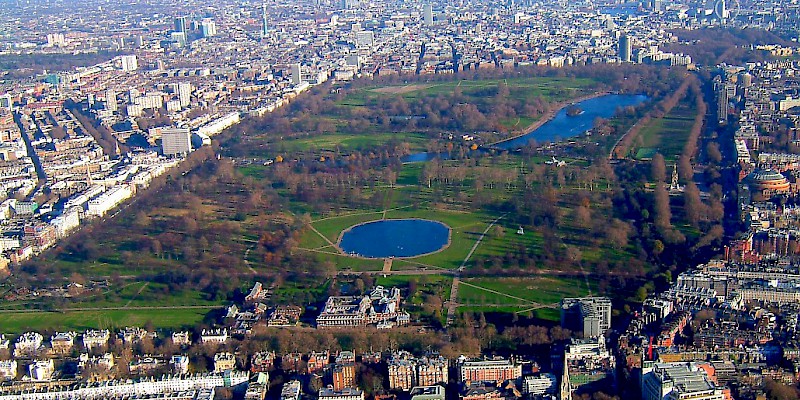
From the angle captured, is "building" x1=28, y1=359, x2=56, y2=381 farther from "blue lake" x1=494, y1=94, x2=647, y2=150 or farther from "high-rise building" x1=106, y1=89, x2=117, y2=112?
"high-rise building" x1=106, y1=89, x2=117, y2=112

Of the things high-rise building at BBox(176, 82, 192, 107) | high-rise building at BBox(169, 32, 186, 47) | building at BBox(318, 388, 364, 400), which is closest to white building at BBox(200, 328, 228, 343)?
building at BBox(318, 388, 364, 400)

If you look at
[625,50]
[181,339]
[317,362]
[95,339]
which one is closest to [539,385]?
[317,362]

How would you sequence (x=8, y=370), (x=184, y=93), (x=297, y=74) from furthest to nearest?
(x=297, y=74), (x=184, y=93), (x=8, y=370)

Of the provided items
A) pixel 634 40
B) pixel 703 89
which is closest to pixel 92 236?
pixel 703 89

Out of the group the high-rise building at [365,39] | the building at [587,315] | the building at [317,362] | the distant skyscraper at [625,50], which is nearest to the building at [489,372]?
the building at [587,315]

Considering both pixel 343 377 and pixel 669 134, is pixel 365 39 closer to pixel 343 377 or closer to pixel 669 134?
pixel 669 134

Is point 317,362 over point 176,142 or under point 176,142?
under

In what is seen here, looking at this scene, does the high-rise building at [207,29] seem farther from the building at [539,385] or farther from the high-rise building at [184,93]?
the building at [539,385]
